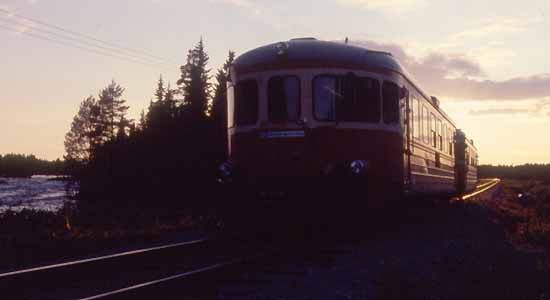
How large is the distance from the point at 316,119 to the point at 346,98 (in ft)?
2.23

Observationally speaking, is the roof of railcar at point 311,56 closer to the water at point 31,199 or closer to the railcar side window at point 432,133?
the railcar side window at point 432,133

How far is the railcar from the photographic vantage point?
1061cm

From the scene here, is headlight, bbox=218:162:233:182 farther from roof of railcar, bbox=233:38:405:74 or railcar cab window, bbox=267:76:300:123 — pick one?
roof of railcar, bbox=233:38:405:74

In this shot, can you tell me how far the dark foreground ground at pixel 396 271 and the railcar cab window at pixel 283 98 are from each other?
2100 mm

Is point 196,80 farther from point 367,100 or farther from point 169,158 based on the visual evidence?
point 367,100

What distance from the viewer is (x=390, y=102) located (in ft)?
37.6

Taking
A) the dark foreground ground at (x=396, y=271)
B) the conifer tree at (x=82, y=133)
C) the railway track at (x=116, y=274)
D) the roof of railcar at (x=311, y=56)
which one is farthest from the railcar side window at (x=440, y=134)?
the conifer tree at (x=82, y=133)

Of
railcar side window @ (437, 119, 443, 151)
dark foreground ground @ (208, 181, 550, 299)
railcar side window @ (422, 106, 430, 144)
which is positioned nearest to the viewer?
dark foreground ground @ (208, 181, 550, 299)

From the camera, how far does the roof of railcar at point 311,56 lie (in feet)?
35.6

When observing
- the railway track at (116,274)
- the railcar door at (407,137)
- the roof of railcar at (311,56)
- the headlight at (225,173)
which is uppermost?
the roof of railcar at (311,56)

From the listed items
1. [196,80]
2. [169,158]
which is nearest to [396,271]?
[169,158]

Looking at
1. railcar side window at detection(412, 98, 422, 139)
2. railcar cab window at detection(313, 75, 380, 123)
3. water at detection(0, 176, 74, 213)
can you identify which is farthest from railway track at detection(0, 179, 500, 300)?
water at detection(0, 176, 74, 213)

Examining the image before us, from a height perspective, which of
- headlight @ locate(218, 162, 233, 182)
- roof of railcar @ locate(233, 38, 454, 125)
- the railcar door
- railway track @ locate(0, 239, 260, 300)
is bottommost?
railway track @ locate(0, 239, 260, 300)

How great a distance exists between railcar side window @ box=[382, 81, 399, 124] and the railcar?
17 millimetres
